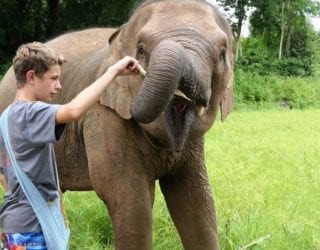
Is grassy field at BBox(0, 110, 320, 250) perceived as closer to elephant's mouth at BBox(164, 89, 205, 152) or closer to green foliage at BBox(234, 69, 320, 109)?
elephant's mouth at BBox(164, 89, 205, 152)

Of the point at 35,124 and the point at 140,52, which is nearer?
the point at 35,124

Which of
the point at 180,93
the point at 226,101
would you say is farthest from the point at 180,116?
the point at 226,101

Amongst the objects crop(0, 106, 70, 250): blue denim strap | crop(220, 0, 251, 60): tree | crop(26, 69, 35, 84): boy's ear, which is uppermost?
crop(220, 0, 251, 60): tree

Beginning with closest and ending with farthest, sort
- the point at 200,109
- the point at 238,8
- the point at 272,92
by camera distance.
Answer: the point at 200,109
the point at 272,92
the point at 238,8

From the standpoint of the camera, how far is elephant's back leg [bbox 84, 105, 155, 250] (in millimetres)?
3283

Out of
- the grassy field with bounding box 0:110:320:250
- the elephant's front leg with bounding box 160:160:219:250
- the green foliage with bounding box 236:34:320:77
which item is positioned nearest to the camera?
the elephant's front leg with bounding box 160:160:219:250

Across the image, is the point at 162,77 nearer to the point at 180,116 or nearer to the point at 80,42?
the point at 180,116

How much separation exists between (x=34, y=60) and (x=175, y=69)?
572 mm

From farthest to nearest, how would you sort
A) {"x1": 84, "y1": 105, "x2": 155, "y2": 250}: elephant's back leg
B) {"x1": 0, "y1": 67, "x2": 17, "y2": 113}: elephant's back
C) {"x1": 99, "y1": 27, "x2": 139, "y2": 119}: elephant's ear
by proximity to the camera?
{"x1": 0, "y1": 67, "x2": 17, "y2": 113}: elephant's back < {"x1": 84, "y1": 105, "x2": 155, "y2": 250}: elephant's back leg < {"x1": 99, "y1": 27, "x2": 139, "y2": 119}: elephant's ear

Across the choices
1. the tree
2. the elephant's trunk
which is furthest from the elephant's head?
the tree

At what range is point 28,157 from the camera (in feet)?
8.63

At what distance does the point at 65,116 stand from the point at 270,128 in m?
11.5

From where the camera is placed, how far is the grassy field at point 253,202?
4332mm

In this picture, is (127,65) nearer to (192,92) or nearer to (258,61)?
(192,92)
